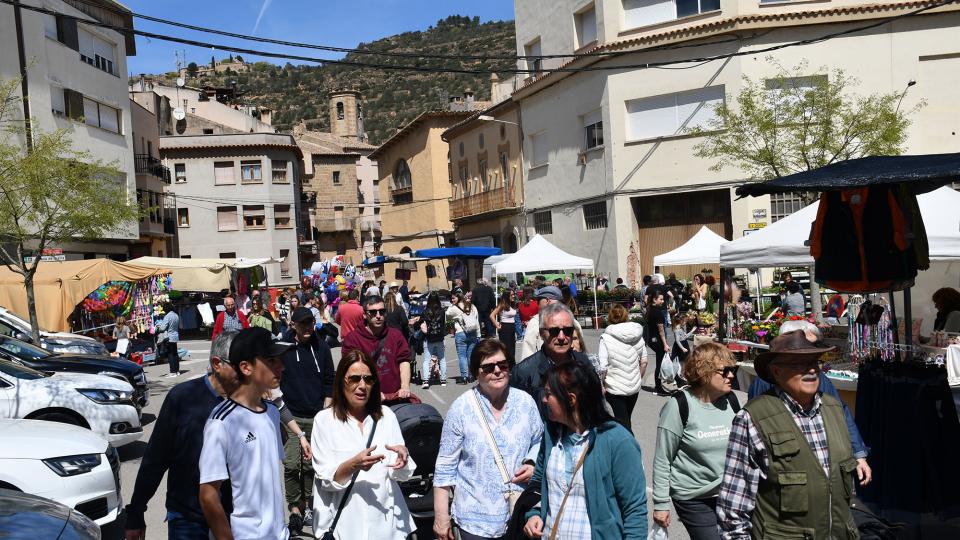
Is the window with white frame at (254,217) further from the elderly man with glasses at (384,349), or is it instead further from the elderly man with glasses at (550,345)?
the elderly man with glasses at (550,345)

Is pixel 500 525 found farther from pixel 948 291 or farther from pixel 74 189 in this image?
pixel 74 189

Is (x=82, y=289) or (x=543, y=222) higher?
(x=543, y=222)

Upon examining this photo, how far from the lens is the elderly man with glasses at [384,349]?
7355mm

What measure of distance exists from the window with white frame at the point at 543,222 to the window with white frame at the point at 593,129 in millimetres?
4460

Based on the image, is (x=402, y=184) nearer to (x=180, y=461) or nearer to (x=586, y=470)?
(x=180, y=461)

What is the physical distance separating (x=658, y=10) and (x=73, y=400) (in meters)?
23.0

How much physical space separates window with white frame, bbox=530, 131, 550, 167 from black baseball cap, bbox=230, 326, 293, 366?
1198 inches

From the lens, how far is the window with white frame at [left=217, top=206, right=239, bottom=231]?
5553cm

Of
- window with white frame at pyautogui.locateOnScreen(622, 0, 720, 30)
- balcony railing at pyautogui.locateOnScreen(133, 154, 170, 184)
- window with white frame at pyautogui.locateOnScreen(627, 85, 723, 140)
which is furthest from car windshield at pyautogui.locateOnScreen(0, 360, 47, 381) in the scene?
balcony railing at pyautogui.locateOnScreen(133, 154, 170, 184)

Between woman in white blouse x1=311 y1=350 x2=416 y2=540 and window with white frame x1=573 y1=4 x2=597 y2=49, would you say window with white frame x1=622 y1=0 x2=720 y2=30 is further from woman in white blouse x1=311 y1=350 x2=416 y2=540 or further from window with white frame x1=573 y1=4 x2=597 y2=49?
woman in white blouse x1=311 y1=350 x2=416 y2=540

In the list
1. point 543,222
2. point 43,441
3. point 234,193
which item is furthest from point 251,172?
point 43,441

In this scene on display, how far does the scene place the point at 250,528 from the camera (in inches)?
150

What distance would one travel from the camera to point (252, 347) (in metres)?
3.95

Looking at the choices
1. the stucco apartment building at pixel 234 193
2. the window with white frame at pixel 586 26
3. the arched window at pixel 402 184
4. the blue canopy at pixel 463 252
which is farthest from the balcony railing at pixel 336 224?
the window with white frame at pixel 586 26
